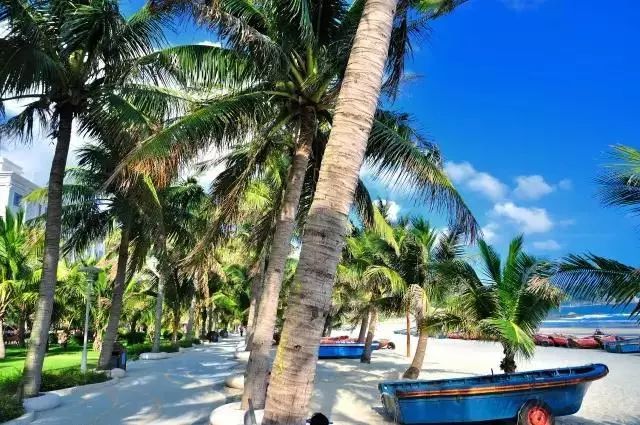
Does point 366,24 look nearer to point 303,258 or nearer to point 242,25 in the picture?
point 303,258

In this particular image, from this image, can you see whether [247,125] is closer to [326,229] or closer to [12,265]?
[326,229]

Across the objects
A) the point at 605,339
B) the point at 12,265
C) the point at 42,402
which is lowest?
the point at 42,402

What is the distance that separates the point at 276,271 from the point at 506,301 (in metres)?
5.34

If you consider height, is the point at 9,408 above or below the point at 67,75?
below

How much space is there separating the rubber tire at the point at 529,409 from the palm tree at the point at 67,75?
9183mm

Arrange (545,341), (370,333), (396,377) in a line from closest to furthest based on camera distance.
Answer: (396,377)
(370,333)
(545,341)

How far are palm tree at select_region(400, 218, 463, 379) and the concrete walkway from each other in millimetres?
6228

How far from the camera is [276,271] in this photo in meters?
10.0

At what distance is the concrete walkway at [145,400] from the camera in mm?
10614

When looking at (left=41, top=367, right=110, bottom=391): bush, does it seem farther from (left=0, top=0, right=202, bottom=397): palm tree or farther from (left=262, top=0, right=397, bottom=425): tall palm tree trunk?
(left=262, top=0, right=397, bottom=425): tall palm tree trunk

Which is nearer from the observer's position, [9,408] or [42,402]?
[9,408]

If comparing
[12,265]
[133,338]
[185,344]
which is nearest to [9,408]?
[12,265]

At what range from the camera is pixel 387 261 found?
21125 mm

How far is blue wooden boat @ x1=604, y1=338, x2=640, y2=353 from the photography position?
120ft
